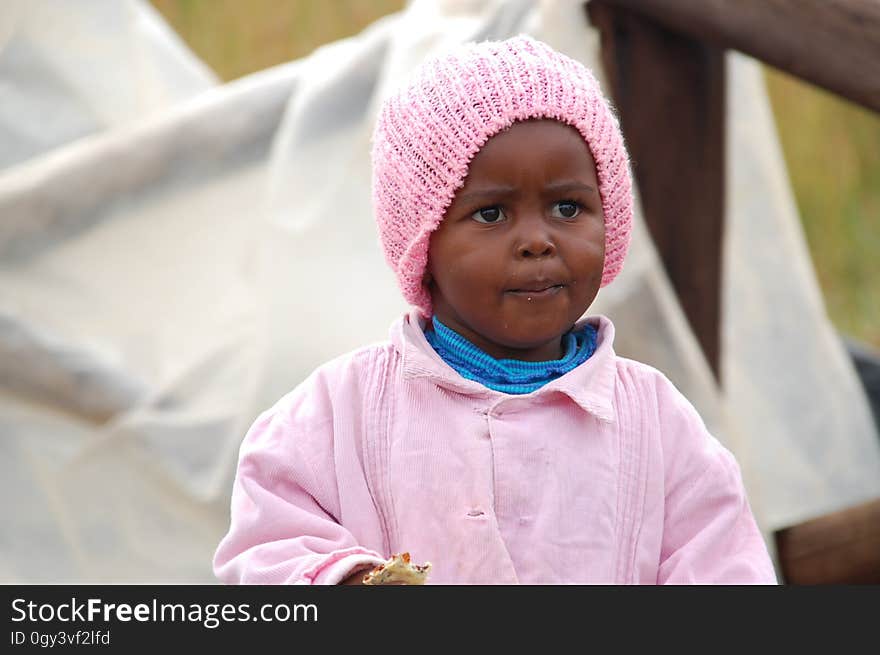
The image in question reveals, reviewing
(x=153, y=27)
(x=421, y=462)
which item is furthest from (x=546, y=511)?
(x=153, y=27)

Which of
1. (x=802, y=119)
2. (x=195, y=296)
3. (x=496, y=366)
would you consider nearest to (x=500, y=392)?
(x=496, y=366)

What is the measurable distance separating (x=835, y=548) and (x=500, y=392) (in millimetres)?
1521

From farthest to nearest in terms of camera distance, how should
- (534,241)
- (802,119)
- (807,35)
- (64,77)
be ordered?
(802,119) < (64,77) < (807,35) < (534,241)

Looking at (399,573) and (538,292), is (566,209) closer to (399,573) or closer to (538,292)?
(538,292)

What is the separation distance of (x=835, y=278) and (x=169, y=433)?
3.91 m

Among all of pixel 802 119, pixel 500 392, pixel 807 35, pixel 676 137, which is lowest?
pixel 500 392

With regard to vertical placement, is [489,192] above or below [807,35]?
below

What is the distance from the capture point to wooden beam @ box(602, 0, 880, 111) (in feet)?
8.96

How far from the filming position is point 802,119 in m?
6.97

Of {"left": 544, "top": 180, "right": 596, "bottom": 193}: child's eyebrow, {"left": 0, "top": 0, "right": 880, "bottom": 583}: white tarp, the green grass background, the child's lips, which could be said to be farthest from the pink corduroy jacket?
the green grass background

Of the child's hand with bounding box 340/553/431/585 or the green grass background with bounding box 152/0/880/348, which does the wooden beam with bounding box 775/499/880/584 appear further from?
the green grass background with bounding box 152/0/880/348
